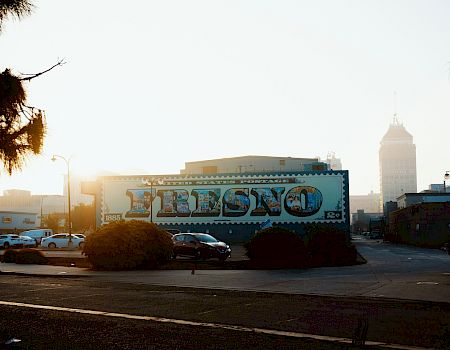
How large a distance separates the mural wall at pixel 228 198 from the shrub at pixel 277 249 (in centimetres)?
3128

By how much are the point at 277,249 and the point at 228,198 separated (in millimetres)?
34018

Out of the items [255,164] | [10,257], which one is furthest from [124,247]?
[255,164]

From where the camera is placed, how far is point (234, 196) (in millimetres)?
58031

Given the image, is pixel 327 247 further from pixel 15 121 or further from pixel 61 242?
pixel 61 242

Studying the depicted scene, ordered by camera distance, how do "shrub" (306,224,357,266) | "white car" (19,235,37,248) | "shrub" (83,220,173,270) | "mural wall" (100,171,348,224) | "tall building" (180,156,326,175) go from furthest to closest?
"tall building" (180,156,326,175) < "mural wall" (100,171,348,224) < "white car" (19,235,37,248) < "shrub" (306,224,357,266) < "shrub" (83,220,173,270)

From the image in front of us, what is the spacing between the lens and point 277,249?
24.2m

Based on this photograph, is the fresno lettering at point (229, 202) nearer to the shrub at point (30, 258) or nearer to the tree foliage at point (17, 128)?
the shrub at point (30, 258)

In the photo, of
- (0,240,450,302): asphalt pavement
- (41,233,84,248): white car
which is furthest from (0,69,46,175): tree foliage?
(41,233,84,248): white car

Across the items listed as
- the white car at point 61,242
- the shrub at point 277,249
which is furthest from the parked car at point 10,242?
the shrub at point 277,249

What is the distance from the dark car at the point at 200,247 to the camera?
28.8 m

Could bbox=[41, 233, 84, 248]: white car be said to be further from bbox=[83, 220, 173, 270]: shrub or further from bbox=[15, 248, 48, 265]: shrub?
bbox=[83, 220, 173, 270]: shrub

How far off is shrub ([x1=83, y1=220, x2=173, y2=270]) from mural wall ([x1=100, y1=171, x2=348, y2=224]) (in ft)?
104

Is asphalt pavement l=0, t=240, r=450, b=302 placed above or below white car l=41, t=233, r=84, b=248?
above

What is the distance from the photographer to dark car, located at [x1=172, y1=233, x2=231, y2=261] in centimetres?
2875
